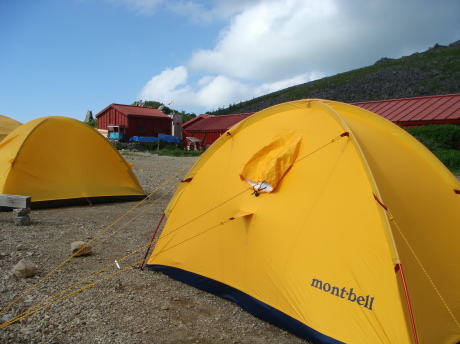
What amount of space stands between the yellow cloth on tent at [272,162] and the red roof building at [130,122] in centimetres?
3486

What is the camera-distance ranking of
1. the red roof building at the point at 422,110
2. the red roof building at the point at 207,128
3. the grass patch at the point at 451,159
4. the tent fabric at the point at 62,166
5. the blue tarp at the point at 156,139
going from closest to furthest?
the tent fabric at the point at 62,166, the grass patch at the point at 451,159, the red roof building at the point at 422,110, the blue tarp at the point at 156,139, the red roof building at the point at 207,128

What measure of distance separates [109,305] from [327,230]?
2.62 meters

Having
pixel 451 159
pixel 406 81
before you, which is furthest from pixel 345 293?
pixel 406 81

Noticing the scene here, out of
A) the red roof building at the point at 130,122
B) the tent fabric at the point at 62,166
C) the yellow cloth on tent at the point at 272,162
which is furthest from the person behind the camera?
the red roof building at the point at 130,122

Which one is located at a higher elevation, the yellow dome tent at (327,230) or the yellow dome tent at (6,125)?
the yellow dome tent at (6,125)

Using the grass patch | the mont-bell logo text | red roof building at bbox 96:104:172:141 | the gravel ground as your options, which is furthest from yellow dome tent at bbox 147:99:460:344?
red roof building at bbox 96:104:172:141

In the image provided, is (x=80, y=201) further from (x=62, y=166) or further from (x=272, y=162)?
(x=272, y=162)

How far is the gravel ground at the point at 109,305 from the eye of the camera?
411 cm

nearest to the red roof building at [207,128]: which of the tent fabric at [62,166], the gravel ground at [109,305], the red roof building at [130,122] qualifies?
the red roof building at [130,122]

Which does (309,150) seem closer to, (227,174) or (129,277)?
(227,174)

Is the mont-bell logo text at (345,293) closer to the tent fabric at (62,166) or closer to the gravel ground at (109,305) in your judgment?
the gravel ground at (109,305)

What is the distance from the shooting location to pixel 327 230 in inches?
166

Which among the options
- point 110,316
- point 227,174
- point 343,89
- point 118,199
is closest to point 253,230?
point 227,174

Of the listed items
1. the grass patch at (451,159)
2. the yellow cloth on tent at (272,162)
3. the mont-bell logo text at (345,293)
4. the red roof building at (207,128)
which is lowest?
the mont-bell logo text at (345,293)
